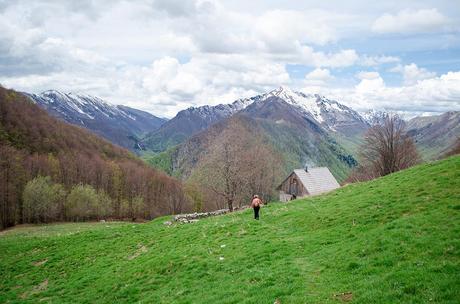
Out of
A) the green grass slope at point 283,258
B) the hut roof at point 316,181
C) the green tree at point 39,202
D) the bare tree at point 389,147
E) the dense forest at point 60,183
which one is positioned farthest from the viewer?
the dense forest at point 60,183

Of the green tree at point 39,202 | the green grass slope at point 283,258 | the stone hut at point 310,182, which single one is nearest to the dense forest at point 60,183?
the green tree at point 39,202

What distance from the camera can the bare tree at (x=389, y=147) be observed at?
74.7 metres

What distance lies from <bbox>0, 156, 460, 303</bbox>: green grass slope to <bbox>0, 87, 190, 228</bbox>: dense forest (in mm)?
63655

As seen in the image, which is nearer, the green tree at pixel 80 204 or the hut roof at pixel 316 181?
the hut roof at pixel 316 181

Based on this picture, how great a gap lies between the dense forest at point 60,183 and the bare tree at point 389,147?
80.9 m

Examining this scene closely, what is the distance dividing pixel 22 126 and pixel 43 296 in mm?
179049

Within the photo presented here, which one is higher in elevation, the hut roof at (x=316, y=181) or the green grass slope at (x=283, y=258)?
the hut roof at (x=316, y=181)

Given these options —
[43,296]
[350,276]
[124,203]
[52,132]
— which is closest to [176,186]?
[124,203]

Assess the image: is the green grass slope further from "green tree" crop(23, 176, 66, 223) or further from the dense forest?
the dense forest

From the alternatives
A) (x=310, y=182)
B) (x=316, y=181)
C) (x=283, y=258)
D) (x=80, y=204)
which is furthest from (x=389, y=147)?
(x=80, y=204)

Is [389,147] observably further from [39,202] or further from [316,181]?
[39,202]

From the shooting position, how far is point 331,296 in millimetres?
15547

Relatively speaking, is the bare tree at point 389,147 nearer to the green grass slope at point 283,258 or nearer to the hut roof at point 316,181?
the hut roof at point 316,181

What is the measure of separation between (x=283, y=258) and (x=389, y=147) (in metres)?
61.2
